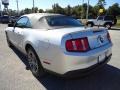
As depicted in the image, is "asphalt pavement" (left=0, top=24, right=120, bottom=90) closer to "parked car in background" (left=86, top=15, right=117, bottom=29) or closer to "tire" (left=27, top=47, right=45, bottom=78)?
"tire" (left=27, top=47, right=45, bottom=78)

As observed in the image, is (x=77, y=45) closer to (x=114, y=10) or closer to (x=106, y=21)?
(x=106, y=21)

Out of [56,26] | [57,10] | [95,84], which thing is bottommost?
[95,84]

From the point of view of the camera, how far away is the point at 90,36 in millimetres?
4098

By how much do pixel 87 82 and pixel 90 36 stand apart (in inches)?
45.3

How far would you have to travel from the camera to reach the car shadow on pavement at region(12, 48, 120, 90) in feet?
14.2

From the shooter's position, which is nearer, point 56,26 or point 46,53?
point 46,53

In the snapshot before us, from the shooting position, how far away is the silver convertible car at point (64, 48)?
12.6 feet

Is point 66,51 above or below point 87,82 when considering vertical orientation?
above

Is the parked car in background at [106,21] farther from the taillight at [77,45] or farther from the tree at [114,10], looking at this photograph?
the tree at [114,10]

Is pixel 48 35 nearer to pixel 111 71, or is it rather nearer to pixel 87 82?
pixel 87 82

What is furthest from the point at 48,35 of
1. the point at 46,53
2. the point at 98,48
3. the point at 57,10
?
the point at 57,10

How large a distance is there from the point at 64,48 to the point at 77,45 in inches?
10.4

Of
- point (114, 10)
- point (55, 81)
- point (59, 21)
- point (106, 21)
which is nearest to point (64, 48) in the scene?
point (55, 81)

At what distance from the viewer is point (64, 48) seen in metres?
3.82
